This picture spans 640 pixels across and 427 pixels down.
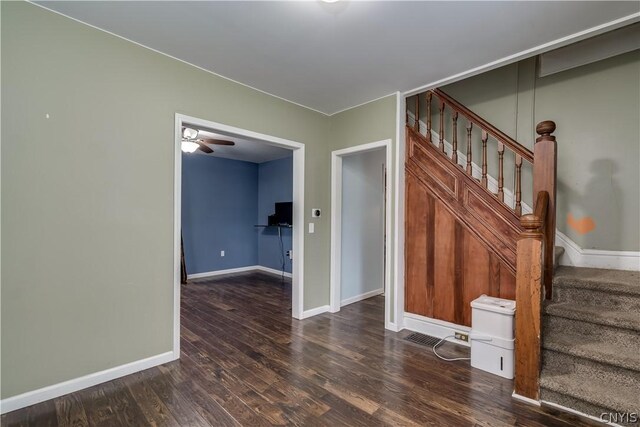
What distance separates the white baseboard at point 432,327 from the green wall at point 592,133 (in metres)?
1.50

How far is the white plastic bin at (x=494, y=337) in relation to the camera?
223 cm

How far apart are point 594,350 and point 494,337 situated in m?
0.57

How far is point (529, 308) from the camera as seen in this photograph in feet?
6.35

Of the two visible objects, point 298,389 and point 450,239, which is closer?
point 298,389

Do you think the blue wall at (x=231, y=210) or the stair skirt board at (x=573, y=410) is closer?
the stair skirt board at (x=573, y=410)

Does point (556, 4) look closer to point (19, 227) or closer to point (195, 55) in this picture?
point (195, 55)

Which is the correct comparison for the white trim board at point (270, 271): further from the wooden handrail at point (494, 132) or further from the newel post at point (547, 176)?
the newel post at point (547, 176)

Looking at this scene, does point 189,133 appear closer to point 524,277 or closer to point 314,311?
point 314,311

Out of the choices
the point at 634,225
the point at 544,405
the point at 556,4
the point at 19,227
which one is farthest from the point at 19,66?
the point at 634,225

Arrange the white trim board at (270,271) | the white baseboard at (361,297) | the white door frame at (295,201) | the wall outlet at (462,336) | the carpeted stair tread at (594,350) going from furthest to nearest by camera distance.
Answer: the white trim board at (270,271)
the white baseboard at (361,297)
the wall outlet at (462,336)
the white door frame at (295,201)
the carpeted stair tread at (594,350)

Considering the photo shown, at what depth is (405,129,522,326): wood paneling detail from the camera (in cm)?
268

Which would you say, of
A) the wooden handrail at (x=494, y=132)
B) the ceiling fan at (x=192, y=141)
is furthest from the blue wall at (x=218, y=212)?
the wooden handrail at (x=494, y=132)

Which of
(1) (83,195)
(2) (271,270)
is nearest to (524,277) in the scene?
(1) (83,195)

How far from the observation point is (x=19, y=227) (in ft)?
6.00
